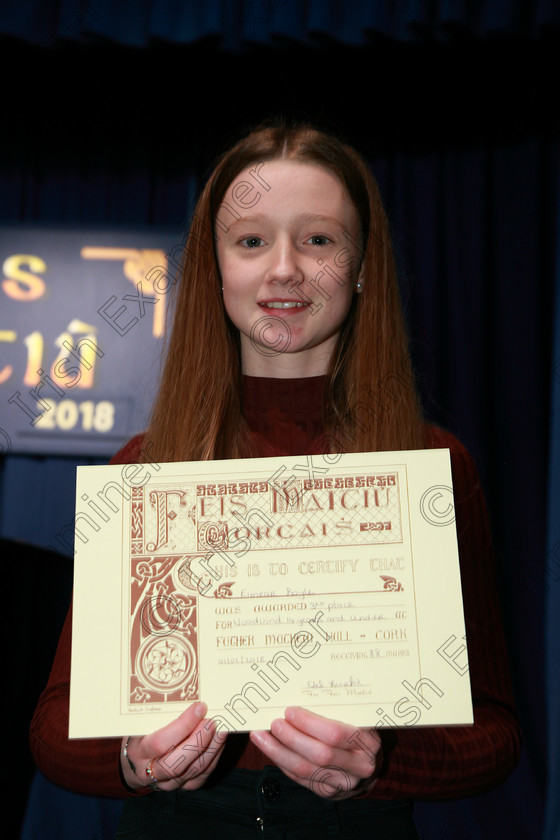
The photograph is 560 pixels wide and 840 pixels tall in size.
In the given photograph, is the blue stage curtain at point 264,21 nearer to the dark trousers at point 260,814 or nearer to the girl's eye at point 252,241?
the girl's eye at point 252,241

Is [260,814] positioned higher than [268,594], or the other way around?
[268,594]

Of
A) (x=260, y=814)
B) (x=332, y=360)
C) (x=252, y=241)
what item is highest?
(x=252, y=241)

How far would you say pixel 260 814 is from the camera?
0.82 m

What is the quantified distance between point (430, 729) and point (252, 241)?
636mm

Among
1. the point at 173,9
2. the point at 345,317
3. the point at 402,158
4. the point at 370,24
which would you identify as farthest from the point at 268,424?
the point at 402,158

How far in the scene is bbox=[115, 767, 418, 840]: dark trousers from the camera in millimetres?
814

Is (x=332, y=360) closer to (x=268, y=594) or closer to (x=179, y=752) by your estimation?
(x=268, y=594)

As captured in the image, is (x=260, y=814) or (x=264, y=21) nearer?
(x=260, y=814)

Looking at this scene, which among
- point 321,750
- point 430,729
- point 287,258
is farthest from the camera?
point 287,258

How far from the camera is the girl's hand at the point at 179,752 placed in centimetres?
73

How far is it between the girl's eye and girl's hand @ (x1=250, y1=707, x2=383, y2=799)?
58 cm

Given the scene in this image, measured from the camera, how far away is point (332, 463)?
2.63ft

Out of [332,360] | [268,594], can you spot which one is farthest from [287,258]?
[268,594]

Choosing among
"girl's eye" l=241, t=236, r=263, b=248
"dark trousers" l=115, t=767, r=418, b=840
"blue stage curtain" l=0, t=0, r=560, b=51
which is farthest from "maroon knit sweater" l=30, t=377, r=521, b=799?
"blue stage curtain" l=0, t=0, r=560, b=51
